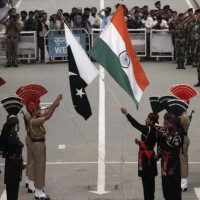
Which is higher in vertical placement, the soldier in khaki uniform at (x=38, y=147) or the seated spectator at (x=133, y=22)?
the seated spectator at (x=133, y=22)

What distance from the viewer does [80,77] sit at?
17234 millimetres

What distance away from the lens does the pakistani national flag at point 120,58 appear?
17.2 m

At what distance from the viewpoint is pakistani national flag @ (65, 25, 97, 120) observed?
1717 centimetres

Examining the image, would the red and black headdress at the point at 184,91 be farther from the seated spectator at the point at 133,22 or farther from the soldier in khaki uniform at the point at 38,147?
the seated spectator at the point at 133,22

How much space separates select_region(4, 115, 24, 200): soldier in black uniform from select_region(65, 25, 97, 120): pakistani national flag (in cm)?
115

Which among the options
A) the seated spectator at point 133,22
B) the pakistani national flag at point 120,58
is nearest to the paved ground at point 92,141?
the pakistani national flag at point 120,58

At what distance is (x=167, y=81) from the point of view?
29.4 metres

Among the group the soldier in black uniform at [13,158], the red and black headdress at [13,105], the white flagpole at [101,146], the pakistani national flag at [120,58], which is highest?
the pakistani national flag at [120,58]

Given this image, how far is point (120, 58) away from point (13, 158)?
250 cm

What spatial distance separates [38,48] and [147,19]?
3638mm

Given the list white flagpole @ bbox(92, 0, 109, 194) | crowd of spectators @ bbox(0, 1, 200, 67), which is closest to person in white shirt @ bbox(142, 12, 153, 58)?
crowd of spectators @ bbox(0, 1, 200, 67)

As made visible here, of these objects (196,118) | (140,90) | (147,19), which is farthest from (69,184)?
(147,19)

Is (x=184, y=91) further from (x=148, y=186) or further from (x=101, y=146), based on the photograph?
(x=101, y=146)

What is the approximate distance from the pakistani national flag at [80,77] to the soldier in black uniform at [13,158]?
1149mm
